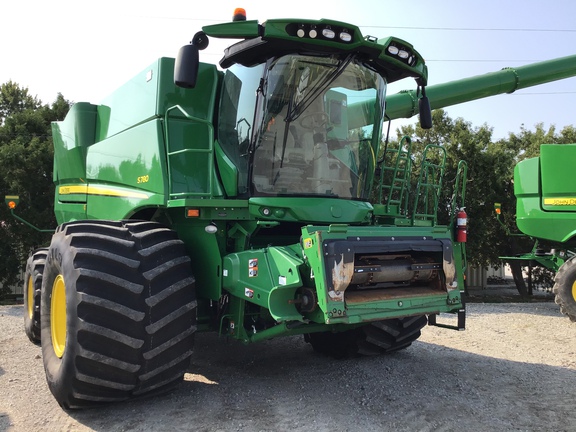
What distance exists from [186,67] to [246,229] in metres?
1.32

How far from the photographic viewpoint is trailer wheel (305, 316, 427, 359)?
16.7 ft

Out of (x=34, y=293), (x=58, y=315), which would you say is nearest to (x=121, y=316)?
(x=58, y=315)

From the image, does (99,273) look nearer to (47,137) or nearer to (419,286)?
(419,286)

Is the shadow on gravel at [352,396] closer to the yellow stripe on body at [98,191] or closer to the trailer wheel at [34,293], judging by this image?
the yellow stripe on body at [98,191]

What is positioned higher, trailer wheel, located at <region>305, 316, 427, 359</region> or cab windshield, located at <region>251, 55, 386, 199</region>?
cab windshield, located at <region>251, 55, 386, 199</region>

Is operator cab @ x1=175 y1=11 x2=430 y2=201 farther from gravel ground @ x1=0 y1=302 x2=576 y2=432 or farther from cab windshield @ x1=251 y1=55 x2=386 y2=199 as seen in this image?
gravel ground @ x1=0 y1=302 x2=576 y2=432

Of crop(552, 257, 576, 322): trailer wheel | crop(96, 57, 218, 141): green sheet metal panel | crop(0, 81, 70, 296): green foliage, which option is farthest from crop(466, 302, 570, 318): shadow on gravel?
crop(0, 81, 70, 296): green foliage

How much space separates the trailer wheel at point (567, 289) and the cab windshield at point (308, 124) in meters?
5.42

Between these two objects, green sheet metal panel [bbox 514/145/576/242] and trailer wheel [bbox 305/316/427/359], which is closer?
trailer wheel [bbox 305/316/427/359]

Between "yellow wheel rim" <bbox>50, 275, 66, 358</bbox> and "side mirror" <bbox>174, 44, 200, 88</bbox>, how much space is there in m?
1.92

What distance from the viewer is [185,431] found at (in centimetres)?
345

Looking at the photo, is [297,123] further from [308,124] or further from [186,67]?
[186,67]

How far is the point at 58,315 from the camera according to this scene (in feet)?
14.3

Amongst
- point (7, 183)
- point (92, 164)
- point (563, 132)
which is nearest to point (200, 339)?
point (92, 164)
